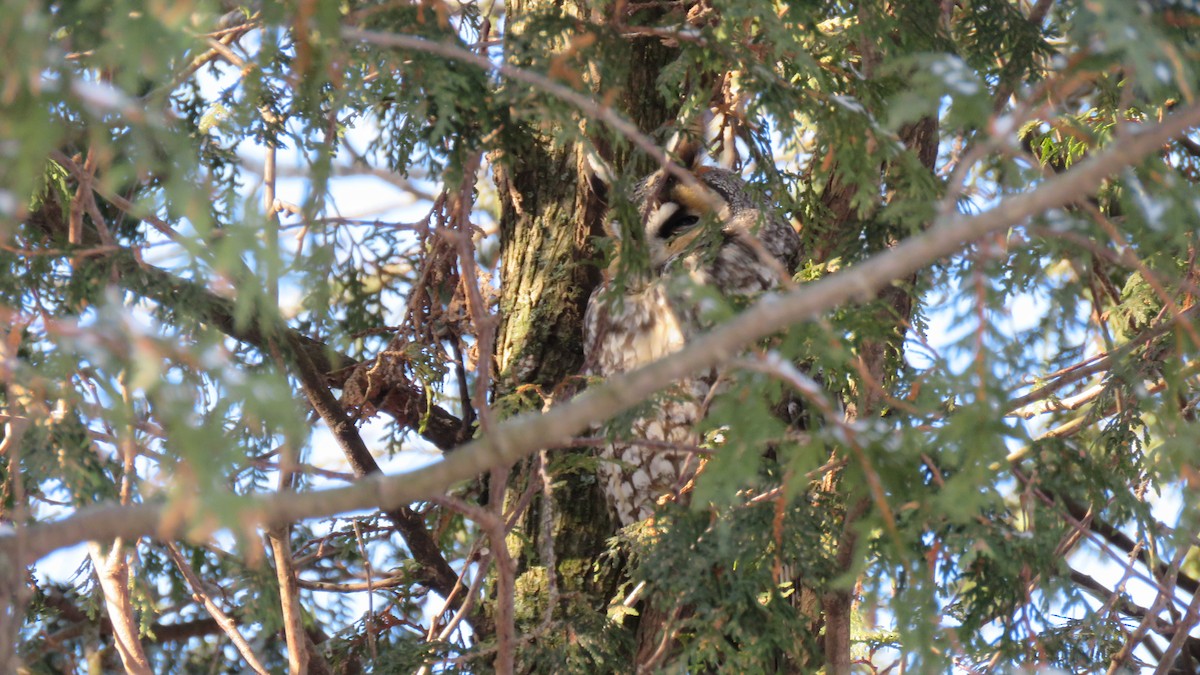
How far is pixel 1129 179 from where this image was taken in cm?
138

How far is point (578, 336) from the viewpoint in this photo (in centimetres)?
265

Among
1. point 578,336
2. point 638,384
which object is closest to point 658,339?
point 578,336

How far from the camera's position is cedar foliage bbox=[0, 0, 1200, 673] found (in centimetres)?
114

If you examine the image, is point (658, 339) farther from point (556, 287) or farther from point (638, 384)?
point (638, 384)

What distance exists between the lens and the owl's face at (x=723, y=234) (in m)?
2.61

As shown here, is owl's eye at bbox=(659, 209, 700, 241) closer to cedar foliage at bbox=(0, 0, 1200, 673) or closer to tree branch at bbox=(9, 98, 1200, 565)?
cedar foliage at bbox=(0, 0, 1200, 673)

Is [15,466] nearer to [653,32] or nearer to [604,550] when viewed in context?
[653,32]

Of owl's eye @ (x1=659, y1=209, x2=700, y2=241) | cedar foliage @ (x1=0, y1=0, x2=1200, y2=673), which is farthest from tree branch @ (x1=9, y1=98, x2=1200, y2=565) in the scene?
owl's eye @ (x1=659, y1=209, x2=700, y2=241)

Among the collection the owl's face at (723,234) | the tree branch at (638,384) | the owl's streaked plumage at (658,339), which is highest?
the owl's face at (723,234)

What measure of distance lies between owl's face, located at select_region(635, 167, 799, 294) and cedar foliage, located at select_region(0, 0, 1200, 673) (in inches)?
5.0

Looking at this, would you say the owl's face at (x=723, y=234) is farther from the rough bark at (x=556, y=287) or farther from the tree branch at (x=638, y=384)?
the tree branch at (x=638, y=384)

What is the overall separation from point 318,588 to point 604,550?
2.11ft

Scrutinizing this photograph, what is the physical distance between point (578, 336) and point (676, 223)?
42 centimetres

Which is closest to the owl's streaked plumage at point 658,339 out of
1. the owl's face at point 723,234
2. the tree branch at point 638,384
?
the owl's face at point 723,234
